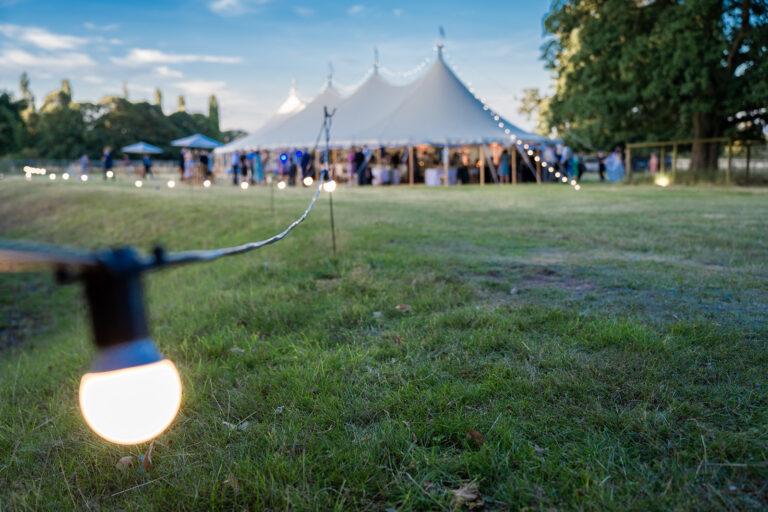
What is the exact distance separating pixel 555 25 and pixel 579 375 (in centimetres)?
2224

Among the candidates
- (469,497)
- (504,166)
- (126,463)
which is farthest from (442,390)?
(504,166)

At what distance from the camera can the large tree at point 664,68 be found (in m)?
16.3

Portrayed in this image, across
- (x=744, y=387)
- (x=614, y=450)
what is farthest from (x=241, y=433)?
(x=744, y=387)

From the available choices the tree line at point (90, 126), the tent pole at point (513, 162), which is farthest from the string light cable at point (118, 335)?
the tree line at point (90, 126)

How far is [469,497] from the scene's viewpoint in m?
1.77

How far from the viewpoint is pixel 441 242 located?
257 inches

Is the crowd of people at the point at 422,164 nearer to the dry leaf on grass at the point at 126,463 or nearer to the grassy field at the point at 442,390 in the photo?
the grassy field at the point at 442,390

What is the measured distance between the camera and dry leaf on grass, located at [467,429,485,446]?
2.06 metres

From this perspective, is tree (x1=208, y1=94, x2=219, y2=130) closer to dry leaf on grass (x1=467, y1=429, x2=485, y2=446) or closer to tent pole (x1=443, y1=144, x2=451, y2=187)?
tent pole (x1=443, y1=144, x2=451, y2=187)

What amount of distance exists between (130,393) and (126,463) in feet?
5.43

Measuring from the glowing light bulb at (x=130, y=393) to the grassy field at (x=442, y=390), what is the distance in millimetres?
1098

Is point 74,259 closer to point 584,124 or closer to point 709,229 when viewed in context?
point 709,229

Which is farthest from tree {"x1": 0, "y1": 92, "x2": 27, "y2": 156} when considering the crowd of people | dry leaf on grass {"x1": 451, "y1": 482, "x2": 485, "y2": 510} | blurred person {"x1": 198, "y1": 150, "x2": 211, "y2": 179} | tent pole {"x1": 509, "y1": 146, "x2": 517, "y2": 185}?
dry leaf on grass {"x1": 451, "y1": 482, "x2": 485, "y2": 510}

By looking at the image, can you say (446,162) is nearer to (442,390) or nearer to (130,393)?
(442,390)
